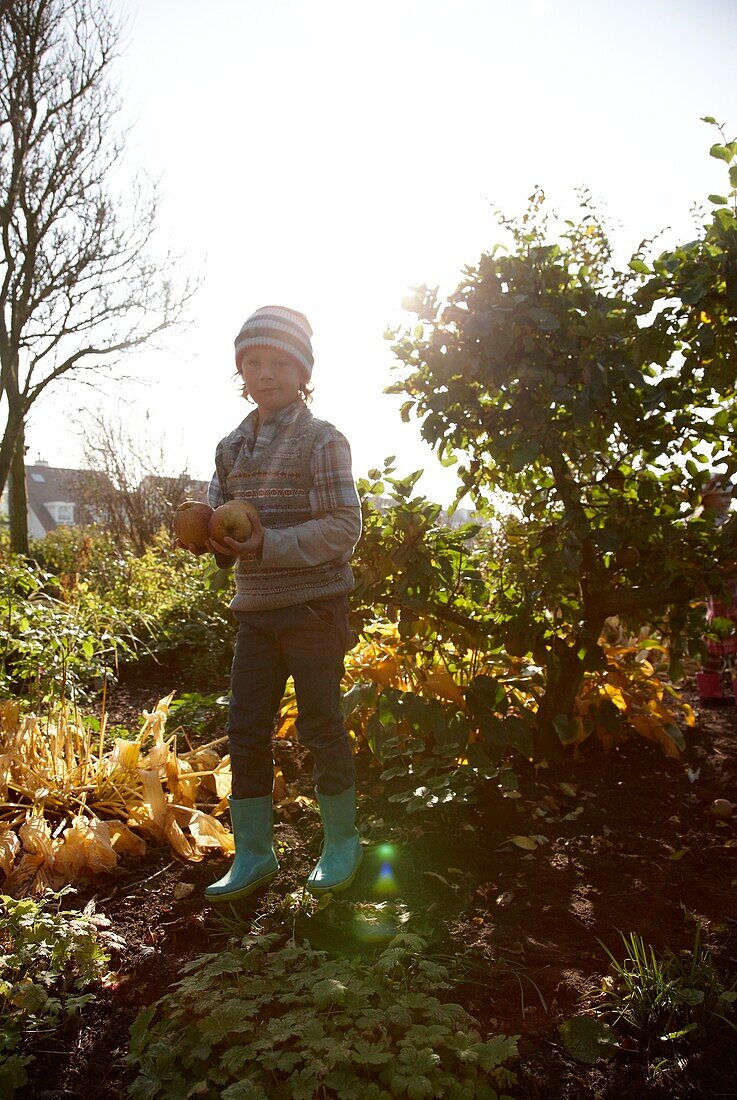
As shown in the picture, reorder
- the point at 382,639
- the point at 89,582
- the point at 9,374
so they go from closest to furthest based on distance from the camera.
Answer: the point at 382,639, the point at 89,582, the point at 9,374

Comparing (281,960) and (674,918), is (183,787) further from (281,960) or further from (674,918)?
(674,918)

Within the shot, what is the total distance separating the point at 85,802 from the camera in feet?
8.47

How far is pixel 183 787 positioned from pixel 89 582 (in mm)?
5665

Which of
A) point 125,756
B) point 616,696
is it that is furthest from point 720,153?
point 125,756

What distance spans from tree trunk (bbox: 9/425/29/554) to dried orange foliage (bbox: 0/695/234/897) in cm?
893

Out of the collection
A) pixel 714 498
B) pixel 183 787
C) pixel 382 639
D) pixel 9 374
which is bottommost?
pixel 183 787

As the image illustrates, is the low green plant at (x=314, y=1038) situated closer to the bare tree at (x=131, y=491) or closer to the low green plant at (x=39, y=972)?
the low green plant at (x=39, y=972)

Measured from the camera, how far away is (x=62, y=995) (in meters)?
1.67

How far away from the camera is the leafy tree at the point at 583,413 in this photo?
240cm

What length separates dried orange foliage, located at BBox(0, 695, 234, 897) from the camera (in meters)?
2.25

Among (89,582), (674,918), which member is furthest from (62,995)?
(89,582)

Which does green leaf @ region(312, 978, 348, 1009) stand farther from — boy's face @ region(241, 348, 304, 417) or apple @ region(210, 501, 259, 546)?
boy's face @ region(241, 348, 304, 417)

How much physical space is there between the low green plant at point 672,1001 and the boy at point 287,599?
2.64 ft

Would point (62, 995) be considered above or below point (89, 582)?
below
